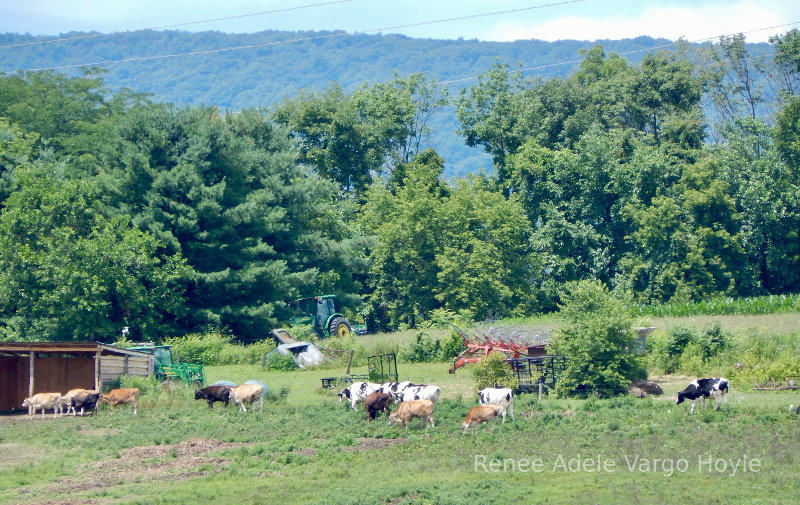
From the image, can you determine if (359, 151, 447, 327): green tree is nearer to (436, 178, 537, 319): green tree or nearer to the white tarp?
(436, 178, 537, 319): green tree

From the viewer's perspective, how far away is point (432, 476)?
17.0m

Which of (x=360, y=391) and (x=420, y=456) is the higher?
(x=420, y=456)

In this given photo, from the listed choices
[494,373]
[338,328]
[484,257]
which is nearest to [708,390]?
[494,373]

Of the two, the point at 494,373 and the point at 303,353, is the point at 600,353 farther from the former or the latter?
the point at 303,353

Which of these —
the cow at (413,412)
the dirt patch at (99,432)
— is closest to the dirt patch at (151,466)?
the dirt patch at (99,432)

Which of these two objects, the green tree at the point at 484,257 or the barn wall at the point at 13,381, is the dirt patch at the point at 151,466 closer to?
the barn wall at the point at 13,381

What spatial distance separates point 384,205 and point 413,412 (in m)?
40.8

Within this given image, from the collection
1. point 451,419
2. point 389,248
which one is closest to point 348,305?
point 389,248

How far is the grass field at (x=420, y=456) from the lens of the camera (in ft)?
51.2

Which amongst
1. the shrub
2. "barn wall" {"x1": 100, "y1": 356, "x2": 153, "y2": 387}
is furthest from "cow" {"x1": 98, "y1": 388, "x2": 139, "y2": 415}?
the shrub

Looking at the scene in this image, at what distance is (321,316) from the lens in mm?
50438

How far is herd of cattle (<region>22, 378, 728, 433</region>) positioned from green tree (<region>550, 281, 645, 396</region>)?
9.73 feet

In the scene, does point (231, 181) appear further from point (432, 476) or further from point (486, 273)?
point (432, 476)

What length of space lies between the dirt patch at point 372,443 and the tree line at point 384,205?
24534 millimetres
